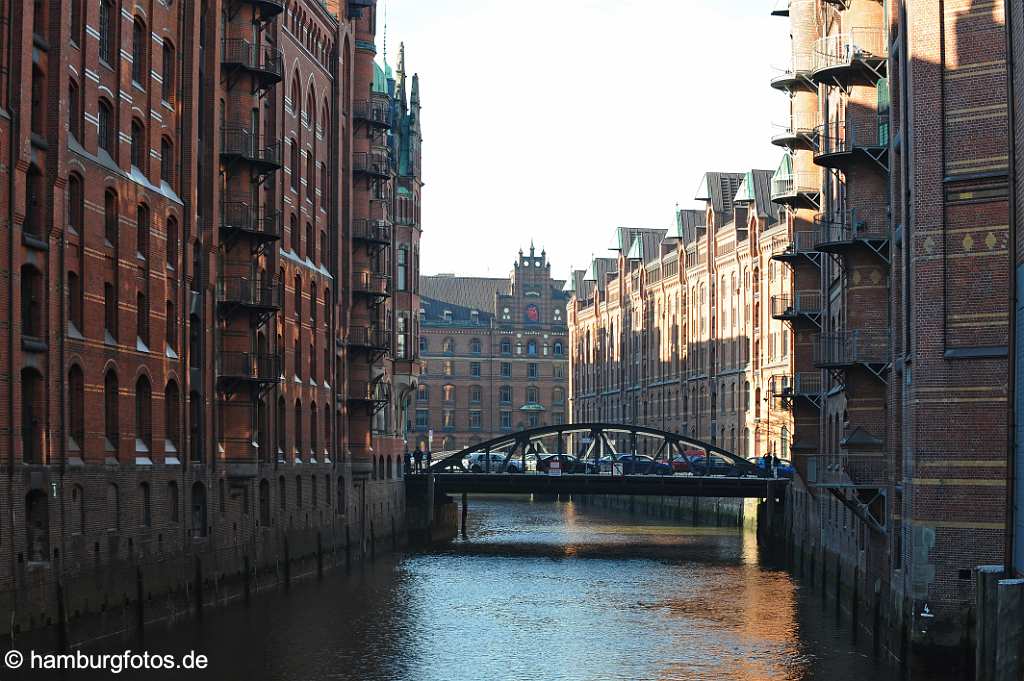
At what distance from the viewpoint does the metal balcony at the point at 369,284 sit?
68569 millimetres

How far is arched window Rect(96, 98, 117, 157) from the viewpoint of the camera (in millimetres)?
40250

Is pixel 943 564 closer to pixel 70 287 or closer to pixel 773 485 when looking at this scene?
pixel 70 287

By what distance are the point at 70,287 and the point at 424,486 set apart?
44470mm

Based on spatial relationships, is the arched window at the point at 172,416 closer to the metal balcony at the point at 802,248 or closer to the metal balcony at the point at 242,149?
the metal balcony at the point at 242,149

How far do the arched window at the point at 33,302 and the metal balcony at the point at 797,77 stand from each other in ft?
94.7

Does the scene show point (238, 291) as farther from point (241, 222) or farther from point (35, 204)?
point (35, 204)

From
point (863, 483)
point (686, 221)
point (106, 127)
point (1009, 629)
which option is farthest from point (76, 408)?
point (686, 221)

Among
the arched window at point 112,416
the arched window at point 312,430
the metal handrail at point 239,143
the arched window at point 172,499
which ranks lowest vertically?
the arched window at point 172,499

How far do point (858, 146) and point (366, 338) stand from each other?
3071 cm

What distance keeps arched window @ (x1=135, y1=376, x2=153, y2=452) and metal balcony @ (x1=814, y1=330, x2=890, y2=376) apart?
18050mm

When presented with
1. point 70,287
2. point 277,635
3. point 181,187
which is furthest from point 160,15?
point 277,635

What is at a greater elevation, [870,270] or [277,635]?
[870,270]

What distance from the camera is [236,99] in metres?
50.1

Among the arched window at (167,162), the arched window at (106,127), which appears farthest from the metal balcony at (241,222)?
the arched window at (106,127)
